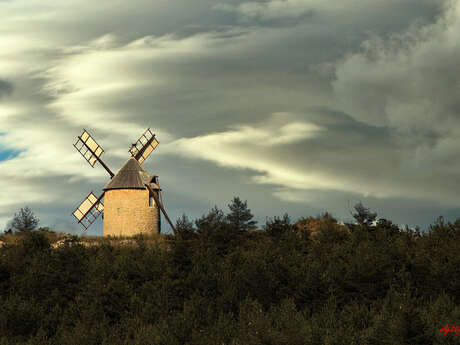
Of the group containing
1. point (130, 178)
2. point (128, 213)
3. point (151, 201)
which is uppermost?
point (130, 178)

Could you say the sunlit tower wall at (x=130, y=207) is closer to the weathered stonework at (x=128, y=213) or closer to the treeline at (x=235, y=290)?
the weathered stonework at (x=128, y=213)

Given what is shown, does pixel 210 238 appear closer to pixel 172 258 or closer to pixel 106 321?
pixel 172 258

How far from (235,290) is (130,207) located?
67.1 ft

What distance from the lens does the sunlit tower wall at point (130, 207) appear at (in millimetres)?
44719

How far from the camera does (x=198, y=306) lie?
24.8 meters

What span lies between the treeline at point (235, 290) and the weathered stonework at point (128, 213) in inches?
352

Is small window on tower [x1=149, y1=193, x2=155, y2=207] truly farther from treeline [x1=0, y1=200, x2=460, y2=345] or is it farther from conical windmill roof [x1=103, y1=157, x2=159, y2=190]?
treeline [x1=0, y1=200, x2=460, y2=345]

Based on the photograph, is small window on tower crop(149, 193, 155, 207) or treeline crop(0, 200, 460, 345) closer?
treeline crop(0, 200, 460, 345)

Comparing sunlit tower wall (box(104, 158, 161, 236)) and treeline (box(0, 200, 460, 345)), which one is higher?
sunlit tower wall (box(104, 158, 161, 236))

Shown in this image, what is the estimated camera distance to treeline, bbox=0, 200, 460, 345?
1967 centimetres

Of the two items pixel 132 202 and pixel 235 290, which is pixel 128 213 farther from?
pixel 235 290

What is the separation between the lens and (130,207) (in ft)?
148

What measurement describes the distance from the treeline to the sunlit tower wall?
9029 mm

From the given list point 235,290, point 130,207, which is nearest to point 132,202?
point 130,207
